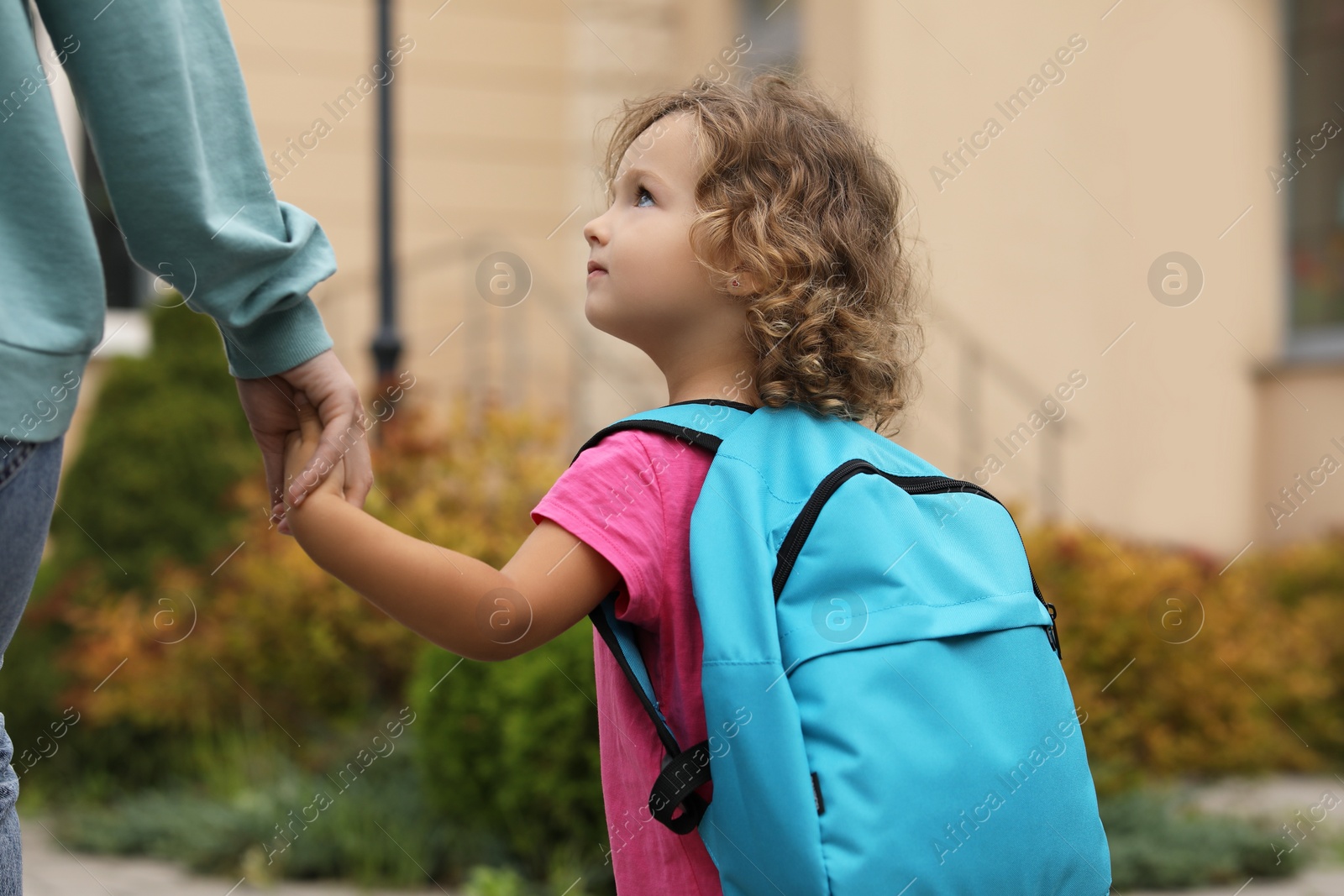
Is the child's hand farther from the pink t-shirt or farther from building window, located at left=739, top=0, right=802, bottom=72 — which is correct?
building window, located at left=739, top=0, right=802, bottom=72

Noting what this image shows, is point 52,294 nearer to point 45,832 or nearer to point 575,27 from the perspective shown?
point 45,832

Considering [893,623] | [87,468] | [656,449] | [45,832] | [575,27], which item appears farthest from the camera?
[575,27]

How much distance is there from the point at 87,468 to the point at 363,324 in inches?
141

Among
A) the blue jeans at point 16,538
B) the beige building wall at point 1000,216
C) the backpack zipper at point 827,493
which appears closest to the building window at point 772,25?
the beige building wall at point 1000,216

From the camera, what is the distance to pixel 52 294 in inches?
44.6

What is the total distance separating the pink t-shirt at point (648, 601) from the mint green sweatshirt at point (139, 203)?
0.36m

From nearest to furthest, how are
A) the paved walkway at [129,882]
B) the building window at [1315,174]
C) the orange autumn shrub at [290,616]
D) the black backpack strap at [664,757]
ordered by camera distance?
the black backpack strap at [664,757]
the paved walkway at [129,882]
the orange autumn shrub at [290,616]
the building window at [1315,174]

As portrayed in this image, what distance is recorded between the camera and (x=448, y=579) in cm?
132

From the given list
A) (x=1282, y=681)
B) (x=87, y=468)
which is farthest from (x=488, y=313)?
(x=1282, y=681)

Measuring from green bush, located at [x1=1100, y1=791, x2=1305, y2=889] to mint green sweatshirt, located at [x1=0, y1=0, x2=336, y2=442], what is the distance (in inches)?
139

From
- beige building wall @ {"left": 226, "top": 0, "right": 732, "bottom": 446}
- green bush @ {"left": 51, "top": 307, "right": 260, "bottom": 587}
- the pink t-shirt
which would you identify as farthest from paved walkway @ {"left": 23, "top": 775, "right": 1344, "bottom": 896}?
beige building wall @ {"left": 226, "top": 0, "right": 732, "bottom": 446}

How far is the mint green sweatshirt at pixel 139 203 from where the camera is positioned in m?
1.10

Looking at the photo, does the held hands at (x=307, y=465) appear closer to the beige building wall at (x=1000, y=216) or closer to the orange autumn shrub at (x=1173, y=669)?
the orange autumn shrub at (x=1173, y=669)

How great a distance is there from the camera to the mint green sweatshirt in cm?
110
